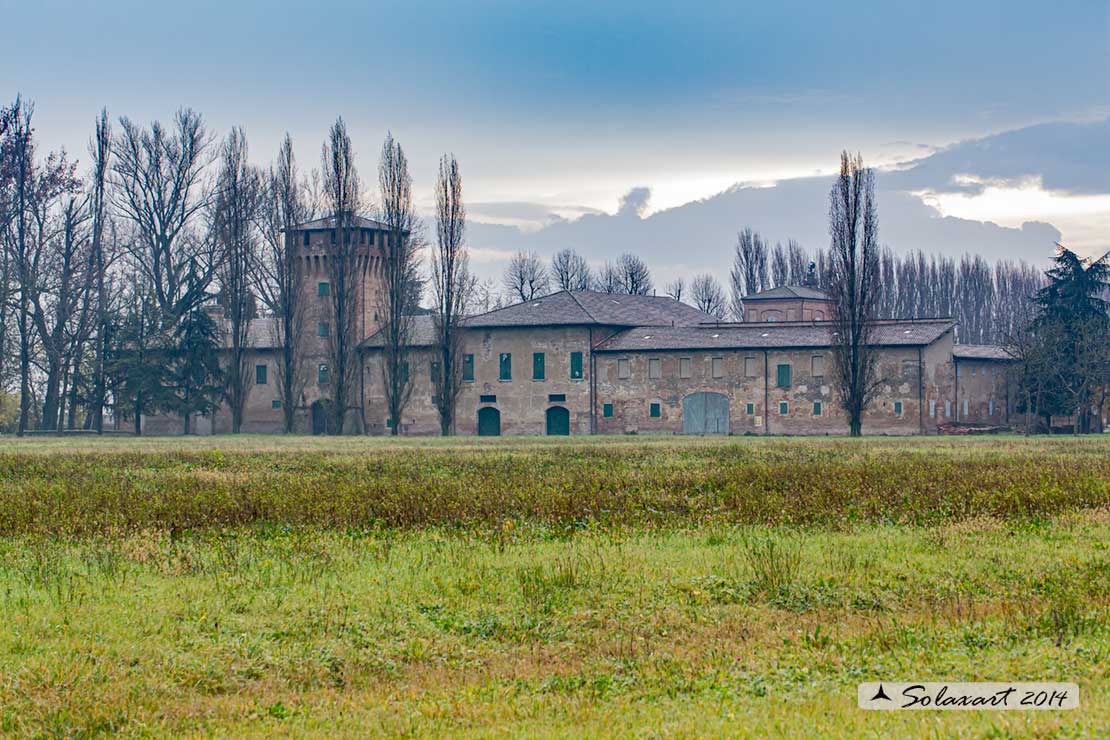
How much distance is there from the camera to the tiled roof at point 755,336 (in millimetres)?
59562

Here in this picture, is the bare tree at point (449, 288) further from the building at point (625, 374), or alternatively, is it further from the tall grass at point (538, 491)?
the tall grass at point (538, 491)

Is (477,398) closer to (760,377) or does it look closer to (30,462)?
(760,377)

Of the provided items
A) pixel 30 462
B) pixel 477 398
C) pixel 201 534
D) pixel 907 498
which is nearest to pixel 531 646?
pixel 201 534

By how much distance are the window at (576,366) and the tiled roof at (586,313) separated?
1529 millimetres

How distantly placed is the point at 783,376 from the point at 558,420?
11433 millimetres

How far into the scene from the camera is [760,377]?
61.5m

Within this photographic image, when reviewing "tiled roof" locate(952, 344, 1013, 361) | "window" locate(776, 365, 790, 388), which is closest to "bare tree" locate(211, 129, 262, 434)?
"window" locate(776, 365, 790, 388)

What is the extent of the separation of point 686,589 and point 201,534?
6368 mm

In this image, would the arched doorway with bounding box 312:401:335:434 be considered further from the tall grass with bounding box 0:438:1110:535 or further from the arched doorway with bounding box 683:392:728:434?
the tall grass with bounding box 0:438:1110:535

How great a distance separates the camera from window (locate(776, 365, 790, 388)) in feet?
200

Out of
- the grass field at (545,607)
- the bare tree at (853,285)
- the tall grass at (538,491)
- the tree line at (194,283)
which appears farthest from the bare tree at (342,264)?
the grass field at (545,607)

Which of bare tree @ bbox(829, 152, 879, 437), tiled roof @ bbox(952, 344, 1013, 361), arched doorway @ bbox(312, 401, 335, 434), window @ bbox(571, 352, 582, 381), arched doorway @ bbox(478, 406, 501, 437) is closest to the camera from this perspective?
bare tree @ bbox(829, 152, 879, 437)

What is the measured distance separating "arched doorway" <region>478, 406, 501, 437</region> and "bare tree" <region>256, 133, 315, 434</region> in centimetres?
935

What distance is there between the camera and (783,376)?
6103cm
